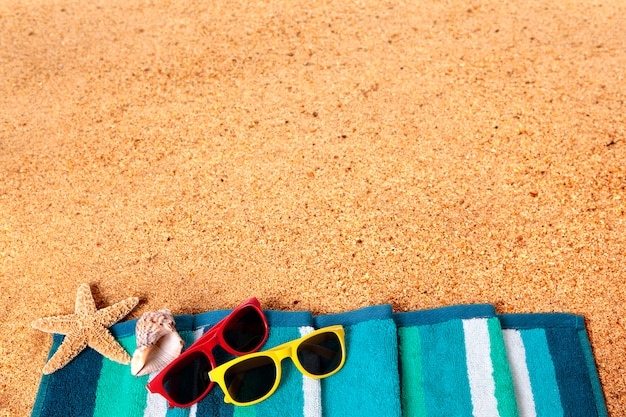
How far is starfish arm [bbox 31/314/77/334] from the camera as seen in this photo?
2.23 metres

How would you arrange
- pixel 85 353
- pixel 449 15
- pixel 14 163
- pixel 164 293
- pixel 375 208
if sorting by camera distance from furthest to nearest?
1. pixel 449 15
2. pixel 14 163
3. pixel 375 208
4. pixel 164 293
5. pixel 85 353

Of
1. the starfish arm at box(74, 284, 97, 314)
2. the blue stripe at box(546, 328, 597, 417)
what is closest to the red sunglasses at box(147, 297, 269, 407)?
the starfish arm at box(74, 284, 97, 314)

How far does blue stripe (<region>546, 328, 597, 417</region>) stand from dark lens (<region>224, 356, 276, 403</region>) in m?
1.14

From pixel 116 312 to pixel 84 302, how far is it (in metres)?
0.16

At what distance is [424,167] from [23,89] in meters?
2.45

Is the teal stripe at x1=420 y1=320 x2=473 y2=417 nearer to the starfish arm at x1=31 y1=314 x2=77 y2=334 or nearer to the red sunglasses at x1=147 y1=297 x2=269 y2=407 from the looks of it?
the red sunglasses at x1=147 y1=297 x2=269 y2=407

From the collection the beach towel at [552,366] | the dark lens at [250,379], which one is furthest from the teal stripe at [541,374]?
the dark lens at [250,379]

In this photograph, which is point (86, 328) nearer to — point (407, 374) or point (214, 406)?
point (214, 406)

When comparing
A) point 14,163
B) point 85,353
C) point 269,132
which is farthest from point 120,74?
point 85,353

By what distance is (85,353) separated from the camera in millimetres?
2195

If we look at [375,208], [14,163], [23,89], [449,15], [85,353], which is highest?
[23,89]

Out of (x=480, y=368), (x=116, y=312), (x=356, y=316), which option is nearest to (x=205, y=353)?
(x=116, y=312)

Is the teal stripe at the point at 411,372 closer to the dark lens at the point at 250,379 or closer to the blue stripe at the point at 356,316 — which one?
the blue stripe at the point at 356,316

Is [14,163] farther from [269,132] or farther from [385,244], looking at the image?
[385,244]
